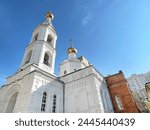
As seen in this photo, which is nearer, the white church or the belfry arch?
the white church

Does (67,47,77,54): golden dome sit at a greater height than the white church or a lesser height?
greater

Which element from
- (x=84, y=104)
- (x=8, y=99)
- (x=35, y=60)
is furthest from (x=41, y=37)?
(x=84, y=104)

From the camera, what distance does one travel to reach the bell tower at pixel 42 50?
14334 millimetres

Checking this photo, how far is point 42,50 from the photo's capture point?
15195mm

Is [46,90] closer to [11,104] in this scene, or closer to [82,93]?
[82,93]

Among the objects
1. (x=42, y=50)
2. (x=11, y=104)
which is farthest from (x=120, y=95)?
(x=11, y=104)

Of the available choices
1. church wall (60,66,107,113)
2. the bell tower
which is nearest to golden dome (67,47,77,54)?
the bell tower

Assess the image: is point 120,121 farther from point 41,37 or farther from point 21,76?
point 41,37

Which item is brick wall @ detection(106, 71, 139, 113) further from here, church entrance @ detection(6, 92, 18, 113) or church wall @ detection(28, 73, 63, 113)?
church entrance @ detection(6, 92, 18, 113)

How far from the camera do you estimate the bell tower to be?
14334mm

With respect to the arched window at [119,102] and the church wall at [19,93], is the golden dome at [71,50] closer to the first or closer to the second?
the arched window at [119,102]

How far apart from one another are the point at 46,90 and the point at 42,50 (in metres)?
5.89

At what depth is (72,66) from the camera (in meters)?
21.4

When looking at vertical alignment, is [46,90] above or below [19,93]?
above
